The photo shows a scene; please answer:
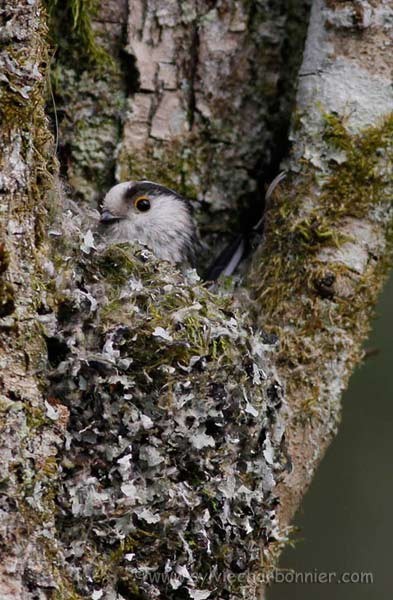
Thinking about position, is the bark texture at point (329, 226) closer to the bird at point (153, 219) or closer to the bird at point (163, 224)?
the bird at point (163, 224)

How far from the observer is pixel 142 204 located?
159 inches

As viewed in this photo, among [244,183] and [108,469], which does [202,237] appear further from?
[108,469]

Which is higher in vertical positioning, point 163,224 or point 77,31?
point 77,31

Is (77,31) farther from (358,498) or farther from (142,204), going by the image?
(358,498)

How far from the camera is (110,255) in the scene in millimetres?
3312

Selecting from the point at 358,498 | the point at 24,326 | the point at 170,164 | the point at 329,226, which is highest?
the point at 170,164

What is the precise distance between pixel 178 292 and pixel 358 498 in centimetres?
225

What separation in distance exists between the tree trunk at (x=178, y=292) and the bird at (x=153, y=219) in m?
0.06

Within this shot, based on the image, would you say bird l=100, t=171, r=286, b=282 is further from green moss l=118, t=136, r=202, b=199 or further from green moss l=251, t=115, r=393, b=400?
green moss l=251, t=115, r=393, b=400

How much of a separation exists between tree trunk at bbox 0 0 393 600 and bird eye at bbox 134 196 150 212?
90 mm

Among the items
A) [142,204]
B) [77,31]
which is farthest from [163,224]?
[77,31]

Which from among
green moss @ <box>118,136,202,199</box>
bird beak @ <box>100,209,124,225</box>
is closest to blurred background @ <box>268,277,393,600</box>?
green moss @ <box>118,136,202,199</box>

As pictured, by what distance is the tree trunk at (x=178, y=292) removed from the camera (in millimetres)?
2795

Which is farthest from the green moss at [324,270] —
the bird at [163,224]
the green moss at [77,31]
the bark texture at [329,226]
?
the green moss at [77,31]
